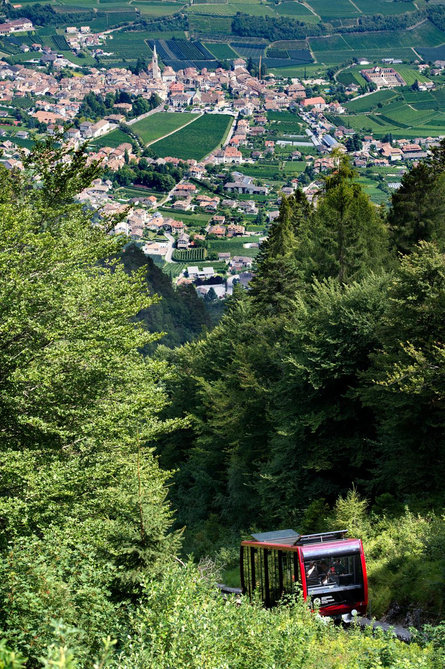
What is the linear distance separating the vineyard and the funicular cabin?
12600 centimetres

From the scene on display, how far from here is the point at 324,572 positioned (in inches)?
547

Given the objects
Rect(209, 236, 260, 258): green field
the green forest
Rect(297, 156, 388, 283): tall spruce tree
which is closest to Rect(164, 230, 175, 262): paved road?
Rect(209, 236, 260, 258): green field

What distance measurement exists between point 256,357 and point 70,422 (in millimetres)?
13811

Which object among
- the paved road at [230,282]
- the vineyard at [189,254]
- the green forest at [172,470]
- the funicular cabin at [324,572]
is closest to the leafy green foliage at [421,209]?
the green forest at [172,470]

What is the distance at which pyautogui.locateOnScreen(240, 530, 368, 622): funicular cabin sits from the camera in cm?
1382

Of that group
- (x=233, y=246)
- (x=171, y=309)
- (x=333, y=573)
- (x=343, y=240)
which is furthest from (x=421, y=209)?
(x=233, y=246)

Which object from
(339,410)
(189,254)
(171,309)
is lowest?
(189,254)

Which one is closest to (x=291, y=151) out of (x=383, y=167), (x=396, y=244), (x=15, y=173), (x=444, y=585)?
(x=383, y=167)

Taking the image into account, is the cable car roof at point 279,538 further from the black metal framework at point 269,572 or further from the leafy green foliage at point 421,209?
the leafy green foliage at point 421,209

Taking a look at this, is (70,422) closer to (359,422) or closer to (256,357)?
(359,422)

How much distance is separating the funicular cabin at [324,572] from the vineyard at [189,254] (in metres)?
126

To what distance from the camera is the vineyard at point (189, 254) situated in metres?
139

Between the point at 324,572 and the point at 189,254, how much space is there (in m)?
129

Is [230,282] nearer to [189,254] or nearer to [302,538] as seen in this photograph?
[189,254]
